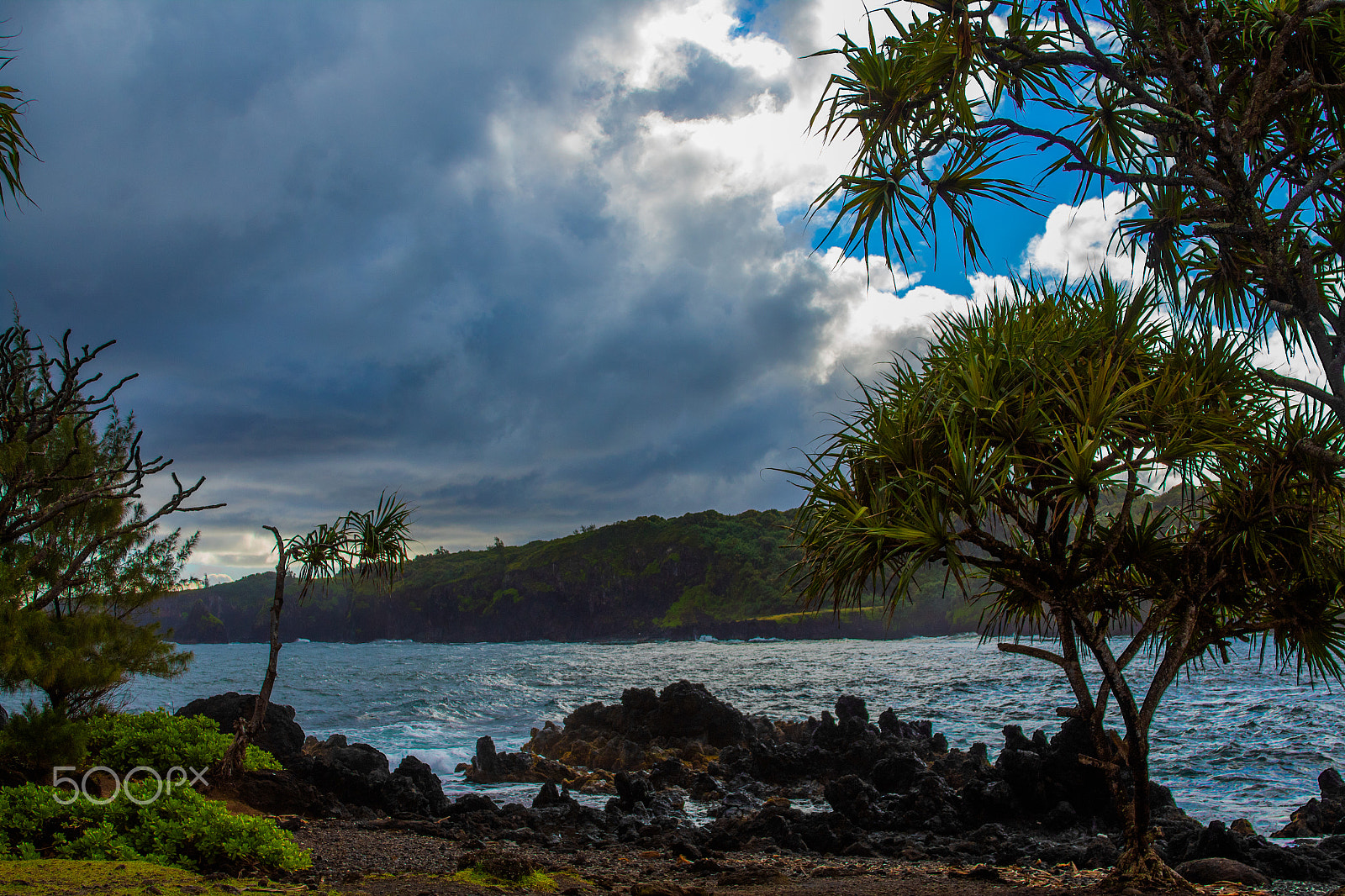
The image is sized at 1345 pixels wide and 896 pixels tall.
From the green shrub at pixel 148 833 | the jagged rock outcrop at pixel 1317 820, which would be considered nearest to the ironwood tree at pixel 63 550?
the green shrub at pixel 148 833

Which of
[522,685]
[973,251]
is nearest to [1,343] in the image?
[973,251]

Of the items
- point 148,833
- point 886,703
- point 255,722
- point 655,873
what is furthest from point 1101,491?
point 886,703

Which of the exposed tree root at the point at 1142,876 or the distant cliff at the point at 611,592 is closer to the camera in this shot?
the exposed tree root at the point at 1142,876

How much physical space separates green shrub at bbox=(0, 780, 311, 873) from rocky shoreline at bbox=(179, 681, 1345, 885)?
2.38m

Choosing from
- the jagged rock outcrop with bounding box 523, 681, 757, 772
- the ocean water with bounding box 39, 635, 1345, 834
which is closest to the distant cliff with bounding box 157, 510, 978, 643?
the ocean water with bounding box 39, 635, 1345, 834

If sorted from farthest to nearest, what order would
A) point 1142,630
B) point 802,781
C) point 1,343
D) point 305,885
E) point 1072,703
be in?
point 1072,703
point 802,781
point 1,343
point 1142,630
point 305,885

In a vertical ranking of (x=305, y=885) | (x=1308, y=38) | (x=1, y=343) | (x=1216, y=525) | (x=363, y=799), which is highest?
(x=1308, y=38)

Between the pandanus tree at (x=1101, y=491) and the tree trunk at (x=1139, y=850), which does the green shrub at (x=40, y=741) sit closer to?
the pandanus tree at (x=1101, y=491)

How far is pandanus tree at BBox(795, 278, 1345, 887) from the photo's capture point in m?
5.49

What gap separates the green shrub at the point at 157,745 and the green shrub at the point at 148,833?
262 centimetres

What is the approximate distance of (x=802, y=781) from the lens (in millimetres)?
13391

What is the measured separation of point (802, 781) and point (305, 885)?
1007cm

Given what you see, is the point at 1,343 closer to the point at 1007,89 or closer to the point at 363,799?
the point at 363,799

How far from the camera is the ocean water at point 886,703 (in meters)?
13.7
